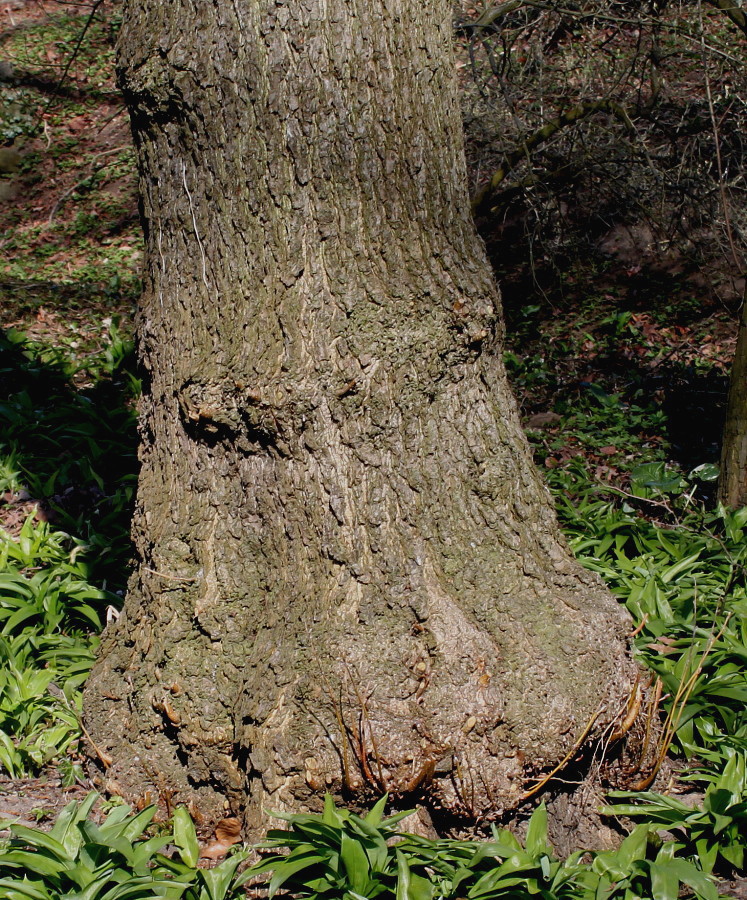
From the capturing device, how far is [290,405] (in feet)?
7.80

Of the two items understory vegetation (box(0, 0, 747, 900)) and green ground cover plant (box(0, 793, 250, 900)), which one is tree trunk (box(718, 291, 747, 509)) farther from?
green ground cover plant (box(0, 793, 250, 900))

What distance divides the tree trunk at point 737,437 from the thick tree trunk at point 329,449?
191 centimetres

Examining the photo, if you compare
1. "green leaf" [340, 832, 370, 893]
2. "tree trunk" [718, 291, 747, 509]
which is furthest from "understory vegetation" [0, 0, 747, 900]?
"tree trunk" [718, 291, 747, 509]

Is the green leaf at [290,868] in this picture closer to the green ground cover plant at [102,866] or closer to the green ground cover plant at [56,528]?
the green ground cover plant at [102,866]

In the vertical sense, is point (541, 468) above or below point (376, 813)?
above

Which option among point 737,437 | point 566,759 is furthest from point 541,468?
point 566,759

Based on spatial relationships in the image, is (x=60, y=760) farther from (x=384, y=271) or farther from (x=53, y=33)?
(x=53, y=33)

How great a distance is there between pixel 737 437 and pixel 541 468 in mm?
1194

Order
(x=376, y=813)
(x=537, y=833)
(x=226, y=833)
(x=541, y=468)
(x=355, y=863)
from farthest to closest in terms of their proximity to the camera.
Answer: (x=541, y=468) → (x=226, y=833) → (x=537, y=833) → (x=376, y=813) → (x=355, y=863)

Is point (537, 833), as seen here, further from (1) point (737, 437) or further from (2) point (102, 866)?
(1) point (737, 437)

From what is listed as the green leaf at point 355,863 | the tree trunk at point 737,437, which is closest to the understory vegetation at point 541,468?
the green leaf at point 355,863

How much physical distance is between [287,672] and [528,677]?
2.46 ft

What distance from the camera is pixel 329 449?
2.42 metres

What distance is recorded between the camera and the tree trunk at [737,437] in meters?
4.10
